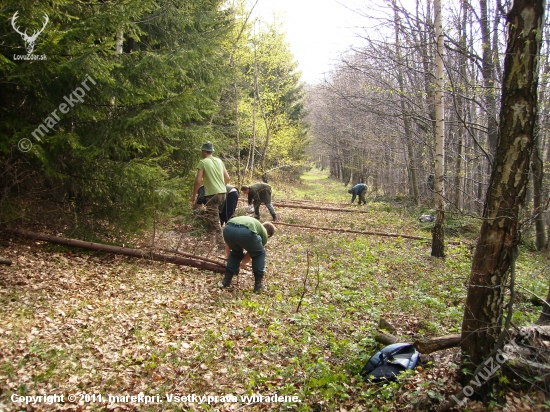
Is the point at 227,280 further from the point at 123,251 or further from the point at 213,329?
the point at 123,251

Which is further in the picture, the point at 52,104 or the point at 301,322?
the point at 52,104

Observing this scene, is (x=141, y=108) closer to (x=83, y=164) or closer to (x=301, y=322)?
(x=83, y=164)

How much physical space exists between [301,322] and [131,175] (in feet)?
13.2

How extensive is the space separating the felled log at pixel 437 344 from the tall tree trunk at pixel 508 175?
0.61 metres

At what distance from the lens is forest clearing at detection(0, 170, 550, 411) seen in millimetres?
3535

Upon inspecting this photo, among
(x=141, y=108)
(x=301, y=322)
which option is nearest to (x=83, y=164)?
(x=141, y=108)

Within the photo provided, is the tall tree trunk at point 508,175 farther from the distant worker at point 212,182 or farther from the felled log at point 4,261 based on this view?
the felled log at point 4,261

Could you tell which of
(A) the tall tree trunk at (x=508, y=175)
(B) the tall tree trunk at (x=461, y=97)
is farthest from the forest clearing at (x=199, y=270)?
(B) the tall tree trunk at (x=461, y=97)

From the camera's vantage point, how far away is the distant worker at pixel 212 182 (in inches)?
305

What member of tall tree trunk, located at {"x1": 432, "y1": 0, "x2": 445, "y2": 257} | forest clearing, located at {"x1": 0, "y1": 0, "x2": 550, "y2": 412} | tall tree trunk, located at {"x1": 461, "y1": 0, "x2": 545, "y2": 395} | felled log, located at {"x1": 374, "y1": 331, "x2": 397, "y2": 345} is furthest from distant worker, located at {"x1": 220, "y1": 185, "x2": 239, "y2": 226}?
tall tree trunk, located at {"x1": 461, "y1": 0, "x2": 545, "y2": 395}

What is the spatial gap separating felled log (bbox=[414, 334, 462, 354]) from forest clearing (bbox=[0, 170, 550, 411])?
124mm

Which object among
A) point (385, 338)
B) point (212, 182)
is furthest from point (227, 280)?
point (385, 338)

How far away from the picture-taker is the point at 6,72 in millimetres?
5539

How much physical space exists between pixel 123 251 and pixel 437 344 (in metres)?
5.62
